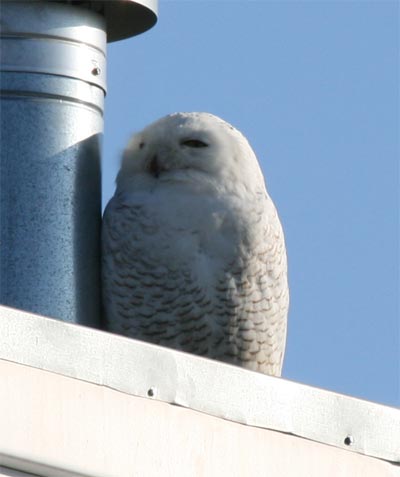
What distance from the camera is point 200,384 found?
3209 millimetres

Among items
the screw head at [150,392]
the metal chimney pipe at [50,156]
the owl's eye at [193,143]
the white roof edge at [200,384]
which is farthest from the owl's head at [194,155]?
the screw head at [150,392]

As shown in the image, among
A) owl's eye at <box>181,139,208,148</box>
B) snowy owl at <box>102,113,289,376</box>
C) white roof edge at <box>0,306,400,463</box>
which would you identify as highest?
owl's eye at <box>181,139,208,148</box>

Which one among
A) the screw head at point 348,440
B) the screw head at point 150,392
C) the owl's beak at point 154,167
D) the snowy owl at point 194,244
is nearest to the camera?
the screw head at point 150,392

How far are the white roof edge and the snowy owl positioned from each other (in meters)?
0.77

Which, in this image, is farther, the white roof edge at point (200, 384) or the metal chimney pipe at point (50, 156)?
the metal chimney pipe at point (50, 156)

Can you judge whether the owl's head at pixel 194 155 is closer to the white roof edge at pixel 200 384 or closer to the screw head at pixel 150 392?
the white roof edge at pixel 200 384

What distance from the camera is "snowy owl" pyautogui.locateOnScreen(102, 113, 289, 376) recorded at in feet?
13.4

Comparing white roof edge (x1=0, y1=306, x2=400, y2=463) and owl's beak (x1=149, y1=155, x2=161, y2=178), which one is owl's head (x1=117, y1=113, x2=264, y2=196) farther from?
white roof edge (x1=0, y1=306, x2=400, y2=463)

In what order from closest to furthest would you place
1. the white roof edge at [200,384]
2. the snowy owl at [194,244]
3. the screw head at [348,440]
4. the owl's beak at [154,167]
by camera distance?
the white roof edge at [200,384] → the screw head at [348,440] → the snowy owl at [194,244] → the owl's beak at [154,167]

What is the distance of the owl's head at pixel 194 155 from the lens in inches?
164

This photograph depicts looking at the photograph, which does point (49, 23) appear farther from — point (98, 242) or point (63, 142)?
point (98, 242)

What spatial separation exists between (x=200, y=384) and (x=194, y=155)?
1095mm

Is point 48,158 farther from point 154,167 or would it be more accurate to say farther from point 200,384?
point 200,384

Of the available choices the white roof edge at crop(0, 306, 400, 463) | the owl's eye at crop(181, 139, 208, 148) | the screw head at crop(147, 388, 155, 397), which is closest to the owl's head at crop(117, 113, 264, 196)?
the owl's eye at crop(181, 139, 208, 148)
